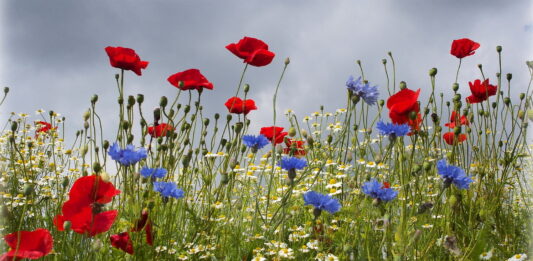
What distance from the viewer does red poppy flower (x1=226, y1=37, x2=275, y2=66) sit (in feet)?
8.01

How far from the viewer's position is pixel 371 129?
3.12 meters

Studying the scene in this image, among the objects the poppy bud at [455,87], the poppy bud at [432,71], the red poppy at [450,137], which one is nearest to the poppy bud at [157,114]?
the poppy bud at [432,71]

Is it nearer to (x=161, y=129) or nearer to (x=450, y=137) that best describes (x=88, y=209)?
(x=161, y=129)

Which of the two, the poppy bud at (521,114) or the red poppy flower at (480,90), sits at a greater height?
the red poppy flower at (480,90)

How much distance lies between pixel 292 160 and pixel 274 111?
725 mm

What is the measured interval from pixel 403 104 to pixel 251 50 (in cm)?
89

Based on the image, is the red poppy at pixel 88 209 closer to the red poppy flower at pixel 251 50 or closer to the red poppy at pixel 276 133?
the red poppy flower at pixel 251 50

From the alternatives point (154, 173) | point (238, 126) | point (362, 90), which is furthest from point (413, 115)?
point (154, 173)

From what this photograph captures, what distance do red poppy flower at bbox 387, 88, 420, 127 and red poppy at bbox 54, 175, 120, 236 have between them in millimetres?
1076

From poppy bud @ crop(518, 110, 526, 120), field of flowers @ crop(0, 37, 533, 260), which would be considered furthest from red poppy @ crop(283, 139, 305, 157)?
poppy bud @ crop(518, 110, 526, 120)

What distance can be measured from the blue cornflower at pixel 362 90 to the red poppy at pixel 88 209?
3.44 ft

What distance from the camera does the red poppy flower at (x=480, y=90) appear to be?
9.68ft

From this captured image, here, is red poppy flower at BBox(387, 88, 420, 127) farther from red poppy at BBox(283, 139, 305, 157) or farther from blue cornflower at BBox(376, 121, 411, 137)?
red poppy at BBox(283, 139, 305, 157)

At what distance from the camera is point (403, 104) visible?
1888 millimetres
